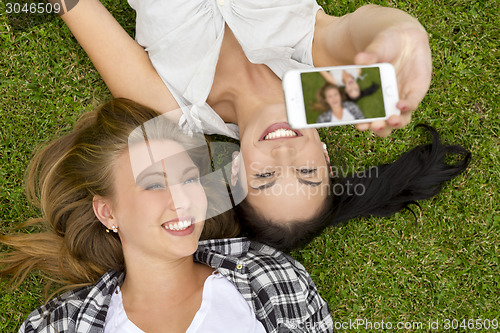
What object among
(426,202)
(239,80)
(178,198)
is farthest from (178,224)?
(426,202)

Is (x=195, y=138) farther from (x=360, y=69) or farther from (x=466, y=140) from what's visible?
(x=466, y=140)

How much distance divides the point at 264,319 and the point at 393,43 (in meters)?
1.87

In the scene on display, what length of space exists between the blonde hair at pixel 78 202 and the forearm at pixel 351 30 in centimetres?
106

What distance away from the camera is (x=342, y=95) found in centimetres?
179

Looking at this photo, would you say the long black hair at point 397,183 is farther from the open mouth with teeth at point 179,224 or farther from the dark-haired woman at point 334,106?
the dark-haired woman at point 334,106

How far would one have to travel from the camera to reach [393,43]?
1836 millimetres

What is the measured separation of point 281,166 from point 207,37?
Answer: 95cm

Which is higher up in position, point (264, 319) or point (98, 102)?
point (98, 102)

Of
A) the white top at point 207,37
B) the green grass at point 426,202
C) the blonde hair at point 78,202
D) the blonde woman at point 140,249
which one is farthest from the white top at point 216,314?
the white top at point 207,37

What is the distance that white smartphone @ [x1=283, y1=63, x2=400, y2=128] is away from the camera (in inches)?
69.5

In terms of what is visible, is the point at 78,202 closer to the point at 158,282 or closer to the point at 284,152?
the point at 158,282

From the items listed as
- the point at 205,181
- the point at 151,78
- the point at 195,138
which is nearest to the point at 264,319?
the point at 205,181

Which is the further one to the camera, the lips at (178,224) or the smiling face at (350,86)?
the lips at (178,224)

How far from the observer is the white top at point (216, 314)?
2.72 m
